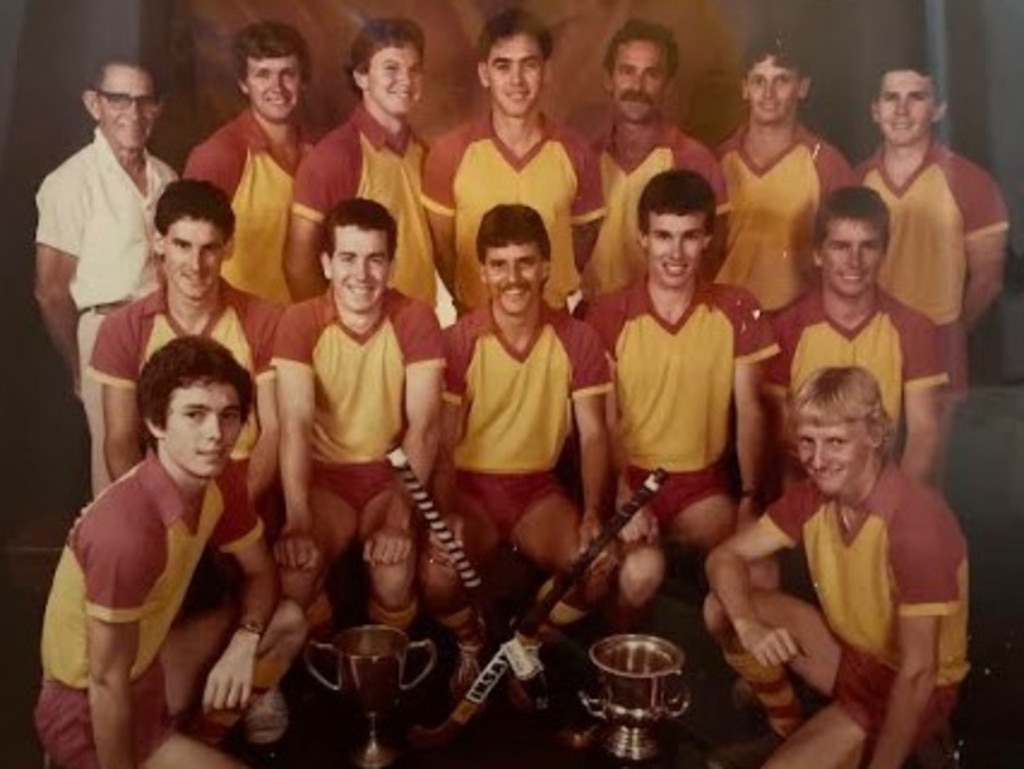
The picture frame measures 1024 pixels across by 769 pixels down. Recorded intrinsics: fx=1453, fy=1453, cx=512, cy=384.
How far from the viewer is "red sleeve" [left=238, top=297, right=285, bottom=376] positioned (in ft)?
5.68

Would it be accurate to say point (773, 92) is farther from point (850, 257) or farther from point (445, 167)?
point (445, 167)

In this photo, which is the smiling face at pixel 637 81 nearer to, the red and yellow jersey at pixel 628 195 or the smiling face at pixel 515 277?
the red and yellow jersey at pixel 628 195

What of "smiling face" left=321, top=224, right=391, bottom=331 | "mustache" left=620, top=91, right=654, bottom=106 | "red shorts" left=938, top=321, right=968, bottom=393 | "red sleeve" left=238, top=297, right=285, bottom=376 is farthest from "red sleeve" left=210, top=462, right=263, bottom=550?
"red shorts" left=938, top=321, right=968, bottom=393

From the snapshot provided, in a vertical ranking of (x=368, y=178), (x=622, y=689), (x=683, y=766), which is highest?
(x=368, y=178)

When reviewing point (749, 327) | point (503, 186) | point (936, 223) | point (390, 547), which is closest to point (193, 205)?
point (503, 186)

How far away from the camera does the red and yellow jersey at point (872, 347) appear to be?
1.76 m

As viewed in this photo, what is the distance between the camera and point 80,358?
174 centimetres

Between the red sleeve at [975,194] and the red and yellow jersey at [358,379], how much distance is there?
66 centimetres

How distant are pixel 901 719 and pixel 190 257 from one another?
1016 millimetres

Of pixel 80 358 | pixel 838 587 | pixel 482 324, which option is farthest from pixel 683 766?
pixel 80 358

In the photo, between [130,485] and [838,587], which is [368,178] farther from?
[838,587]

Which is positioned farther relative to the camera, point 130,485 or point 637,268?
point 637,268

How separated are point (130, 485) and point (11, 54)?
53cm

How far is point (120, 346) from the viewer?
5.65ft
